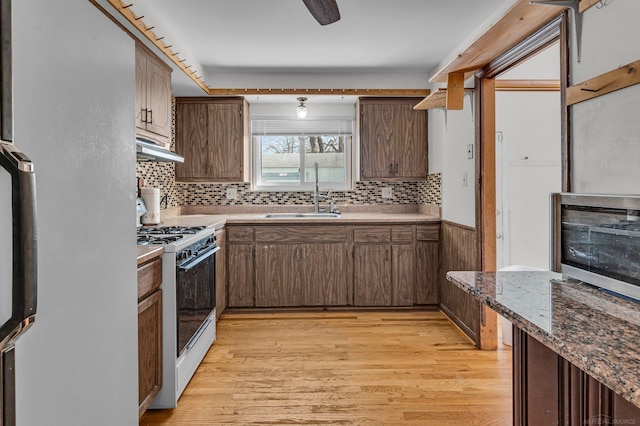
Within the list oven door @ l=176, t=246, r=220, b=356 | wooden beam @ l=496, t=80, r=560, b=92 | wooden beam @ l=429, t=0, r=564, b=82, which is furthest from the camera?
wooden beam @ l=496, t=80, r=560, b=92

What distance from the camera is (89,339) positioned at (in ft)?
3.57

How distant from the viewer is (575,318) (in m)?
1.00

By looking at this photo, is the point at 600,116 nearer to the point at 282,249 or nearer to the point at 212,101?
the point at 282,249

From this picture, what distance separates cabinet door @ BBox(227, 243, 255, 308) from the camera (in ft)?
12.3

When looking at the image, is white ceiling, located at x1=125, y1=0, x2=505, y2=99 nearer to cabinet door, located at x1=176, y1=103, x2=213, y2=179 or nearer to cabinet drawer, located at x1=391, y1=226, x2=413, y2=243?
cabinet door, located at x1=176, y1=103, x2=213, y2=179

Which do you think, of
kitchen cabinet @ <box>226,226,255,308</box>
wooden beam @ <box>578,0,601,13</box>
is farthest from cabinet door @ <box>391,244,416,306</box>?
wooden beam @ <box>578,0,601,13</box>

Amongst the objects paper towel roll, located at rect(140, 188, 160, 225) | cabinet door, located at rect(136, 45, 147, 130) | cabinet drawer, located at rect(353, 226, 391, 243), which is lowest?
cabinet drawer, located at rect(353, 226, 391, 243)

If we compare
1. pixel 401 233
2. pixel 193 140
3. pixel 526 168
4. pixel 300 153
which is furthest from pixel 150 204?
pixel 526 168

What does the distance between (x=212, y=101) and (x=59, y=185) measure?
10.8ft

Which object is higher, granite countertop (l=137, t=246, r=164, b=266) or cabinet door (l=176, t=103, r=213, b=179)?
cabinet door (l=176, t=103, r=213, b=179)

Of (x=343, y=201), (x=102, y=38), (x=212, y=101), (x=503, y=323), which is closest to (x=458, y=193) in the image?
(x=503, y=323)

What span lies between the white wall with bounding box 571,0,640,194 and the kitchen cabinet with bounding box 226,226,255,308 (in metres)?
2.68

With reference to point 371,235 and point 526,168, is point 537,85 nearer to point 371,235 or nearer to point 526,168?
point 526,168

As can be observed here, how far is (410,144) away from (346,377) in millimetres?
2441
